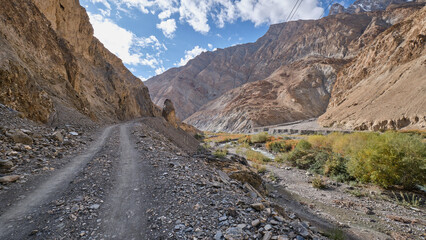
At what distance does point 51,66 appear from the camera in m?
14.5

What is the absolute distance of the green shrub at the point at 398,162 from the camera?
9070 millimetres

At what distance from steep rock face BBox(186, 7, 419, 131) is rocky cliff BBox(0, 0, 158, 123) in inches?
1850

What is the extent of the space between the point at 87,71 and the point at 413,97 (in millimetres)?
49270

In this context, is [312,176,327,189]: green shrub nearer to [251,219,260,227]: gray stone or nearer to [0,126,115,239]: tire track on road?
[251,219,260,227]: gray stone

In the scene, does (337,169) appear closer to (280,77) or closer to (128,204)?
(128,204)

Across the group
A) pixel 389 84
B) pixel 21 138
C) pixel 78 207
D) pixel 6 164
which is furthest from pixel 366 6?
pixel 6 164

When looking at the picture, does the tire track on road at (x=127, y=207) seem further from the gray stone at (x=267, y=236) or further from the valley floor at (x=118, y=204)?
the gray stone at (x=267, y=236)

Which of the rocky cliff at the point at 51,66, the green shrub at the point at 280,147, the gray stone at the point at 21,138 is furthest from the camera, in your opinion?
the green shrub at the point at 280,147

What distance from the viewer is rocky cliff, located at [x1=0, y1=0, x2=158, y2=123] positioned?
8.62 m

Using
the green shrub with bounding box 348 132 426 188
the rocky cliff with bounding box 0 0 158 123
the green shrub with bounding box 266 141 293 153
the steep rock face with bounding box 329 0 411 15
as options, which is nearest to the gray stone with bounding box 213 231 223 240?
the rocky cliff with bounding box 0 0 158 123

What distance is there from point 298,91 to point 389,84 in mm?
39745

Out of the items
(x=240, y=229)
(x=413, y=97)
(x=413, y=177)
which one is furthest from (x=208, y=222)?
(x=413, y=97)

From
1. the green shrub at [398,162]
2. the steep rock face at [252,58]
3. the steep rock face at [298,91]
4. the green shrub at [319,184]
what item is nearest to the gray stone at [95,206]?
the green shrub at [319,184]

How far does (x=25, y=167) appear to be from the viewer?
4.59m
